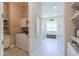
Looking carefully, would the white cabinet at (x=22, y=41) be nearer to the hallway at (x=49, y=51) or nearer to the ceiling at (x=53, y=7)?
the hallway at (x=49, y=51)

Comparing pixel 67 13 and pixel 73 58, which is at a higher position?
pixel 67 13

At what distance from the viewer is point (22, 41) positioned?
15.6 feet

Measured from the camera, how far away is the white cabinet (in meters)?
4.54

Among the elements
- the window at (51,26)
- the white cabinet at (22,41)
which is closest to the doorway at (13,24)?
the white cabinet at (22,41)

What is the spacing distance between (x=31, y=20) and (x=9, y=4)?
1.96 metres

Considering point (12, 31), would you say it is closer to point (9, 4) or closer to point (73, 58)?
point (9, 4)

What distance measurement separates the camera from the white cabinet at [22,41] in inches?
A: 179

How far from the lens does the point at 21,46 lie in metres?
4.80

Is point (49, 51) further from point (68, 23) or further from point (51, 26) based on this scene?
point (51, 26)

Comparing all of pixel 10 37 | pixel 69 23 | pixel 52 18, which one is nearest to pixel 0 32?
pixel 69 23

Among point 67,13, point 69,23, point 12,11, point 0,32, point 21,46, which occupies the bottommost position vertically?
point 21,46

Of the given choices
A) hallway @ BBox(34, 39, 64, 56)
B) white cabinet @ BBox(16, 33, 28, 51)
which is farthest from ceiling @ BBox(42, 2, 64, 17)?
hallway @ BBox(34, 39, 64, 56)

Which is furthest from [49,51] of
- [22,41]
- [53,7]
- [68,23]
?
[53,7]

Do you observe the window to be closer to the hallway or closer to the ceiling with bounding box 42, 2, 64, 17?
the ceiling with bounding box 42, 2, 64, 17
